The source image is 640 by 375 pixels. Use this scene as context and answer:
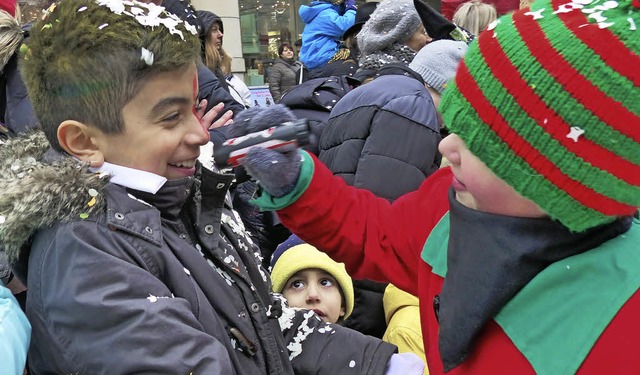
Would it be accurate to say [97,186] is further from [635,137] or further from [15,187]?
[635,137]

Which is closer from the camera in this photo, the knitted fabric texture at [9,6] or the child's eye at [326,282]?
the child's eye at [326,282]

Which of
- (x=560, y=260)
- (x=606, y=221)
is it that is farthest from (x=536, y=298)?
(x=606, y=221)

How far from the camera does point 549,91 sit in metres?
1.13

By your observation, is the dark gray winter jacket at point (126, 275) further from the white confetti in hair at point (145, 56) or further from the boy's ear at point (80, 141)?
the white confetti in hair at point (145, 56)

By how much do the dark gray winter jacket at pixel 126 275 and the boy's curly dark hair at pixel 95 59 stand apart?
0.12 meters

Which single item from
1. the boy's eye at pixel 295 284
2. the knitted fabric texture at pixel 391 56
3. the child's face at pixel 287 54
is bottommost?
the child's face at pixel 287 54

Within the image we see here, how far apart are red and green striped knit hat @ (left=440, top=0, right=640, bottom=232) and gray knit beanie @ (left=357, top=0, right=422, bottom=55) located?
219 centimetres

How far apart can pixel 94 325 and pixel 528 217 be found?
887 mm

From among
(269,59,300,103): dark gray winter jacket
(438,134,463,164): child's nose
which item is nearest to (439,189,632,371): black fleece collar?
(438,134,463,164): child's nose

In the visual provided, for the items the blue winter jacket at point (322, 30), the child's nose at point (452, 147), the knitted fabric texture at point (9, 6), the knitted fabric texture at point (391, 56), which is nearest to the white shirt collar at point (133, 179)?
the child's nose at point (452, 147)

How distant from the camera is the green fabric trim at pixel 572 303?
1.16 meters

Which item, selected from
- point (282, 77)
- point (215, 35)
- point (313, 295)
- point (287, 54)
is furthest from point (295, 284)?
point (287, 54)

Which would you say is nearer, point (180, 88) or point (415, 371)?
point (180, 88)

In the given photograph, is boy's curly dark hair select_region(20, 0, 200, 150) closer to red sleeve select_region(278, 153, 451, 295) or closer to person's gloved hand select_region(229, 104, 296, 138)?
person's gloved hand select_region(229, 104, 296, 138)
